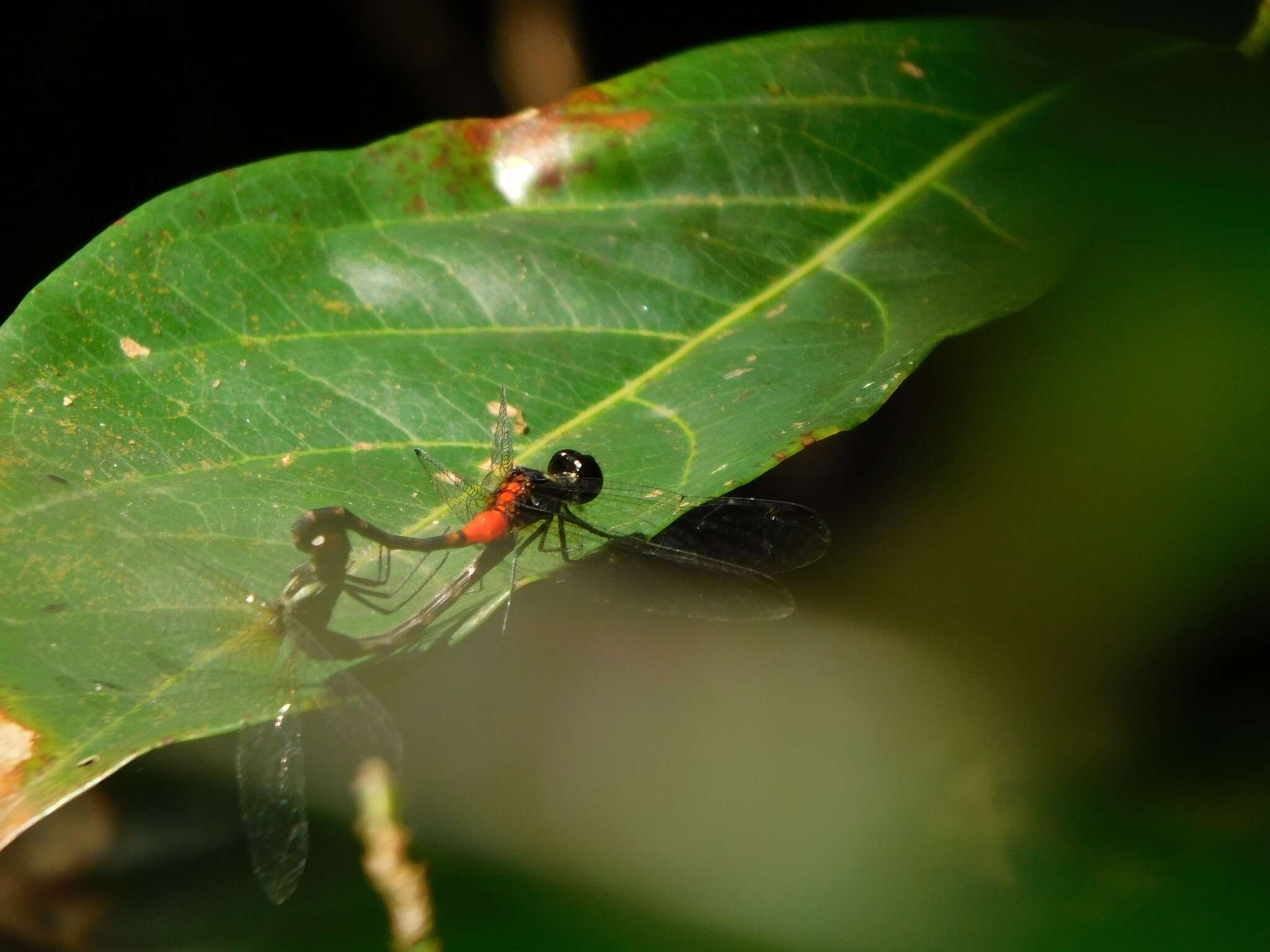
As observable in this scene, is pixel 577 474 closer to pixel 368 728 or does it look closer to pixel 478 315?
pixel 478 315

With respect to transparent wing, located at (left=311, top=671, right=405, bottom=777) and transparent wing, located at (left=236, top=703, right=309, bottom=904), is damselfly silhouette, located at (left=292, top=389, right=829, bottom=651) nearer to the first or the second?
transparent wing, located at (left=311, top=671, right=405, bottom=777)

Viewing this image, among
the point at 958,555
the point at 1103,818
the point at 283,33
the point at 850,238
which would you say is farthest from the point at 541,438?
the point at 283,33

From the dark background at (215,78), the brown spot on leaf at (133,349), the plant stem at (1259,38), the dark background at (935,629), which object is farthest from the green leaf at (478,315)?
the dark background at (215,78)

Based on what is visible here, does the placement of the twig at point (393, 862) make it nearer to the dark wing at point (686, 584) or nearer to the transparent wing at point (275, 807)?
the transparent wing at point (275, 807)

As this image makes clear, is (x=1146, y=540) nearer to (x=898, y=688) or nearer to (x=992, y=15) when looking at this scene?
(x=898, y=688)

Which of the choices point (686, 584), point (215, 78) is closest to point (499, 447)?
point (686, 584)

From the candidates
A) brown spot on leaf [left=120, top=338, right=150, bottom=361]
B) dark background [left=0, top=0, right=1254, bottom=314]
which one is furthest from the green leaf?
dark background [left=0, top=0, right=1254, bottom=314]
